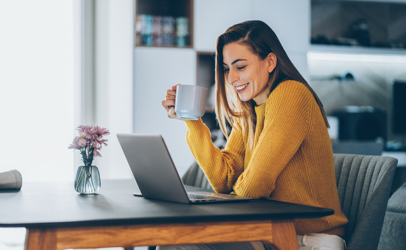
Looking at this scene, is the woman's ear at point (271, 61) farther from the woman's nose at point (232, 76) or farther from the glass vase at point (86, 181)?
the glass vase at point (86, 181)

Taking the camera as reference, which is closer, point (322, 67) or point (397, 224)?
point (397, 224)

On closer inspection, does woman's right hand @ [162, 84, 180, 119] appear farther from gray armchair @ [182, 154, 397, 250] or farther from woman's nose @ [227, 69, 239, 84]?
gray armchair @ [182, 154, 397, 250]

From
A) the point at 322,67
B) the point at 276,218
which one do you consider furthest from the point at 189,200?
the point at 322,67

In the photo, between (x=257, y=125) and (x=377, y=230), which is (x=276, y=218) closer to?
(x=377, y=230)

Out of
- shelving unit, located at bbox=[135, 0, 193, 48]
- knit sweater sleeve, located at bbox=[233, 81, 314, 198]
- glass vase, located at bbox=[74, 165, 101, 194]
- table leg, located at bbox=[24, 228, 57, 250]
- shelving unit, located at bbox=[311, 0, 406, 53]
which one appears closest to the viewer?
table leg, located at bbox=[24, 228, 57, 250]

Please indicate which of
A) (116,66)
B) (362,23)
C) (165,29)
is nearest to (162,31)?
(165,29)

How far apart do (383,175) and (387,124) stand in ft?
12.0

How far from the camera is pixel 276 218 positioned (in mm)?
964

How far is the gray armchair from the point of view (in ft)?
4.04

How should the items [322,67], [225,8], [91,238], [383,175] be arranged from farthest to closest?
[322,67], [225,8], [383,175], [91,238]

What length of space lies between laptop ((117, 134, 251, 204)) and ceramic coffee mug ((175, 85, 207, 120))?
177mm

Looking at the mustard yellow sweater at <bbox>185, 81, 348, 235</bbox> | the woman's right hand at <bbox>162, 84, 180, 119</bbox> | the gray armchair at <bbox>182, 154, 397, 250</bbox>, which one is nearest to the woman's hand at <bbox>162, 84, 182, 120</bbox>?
the woman's right hand at <bbox>162, 84, 180, 119</bbox>

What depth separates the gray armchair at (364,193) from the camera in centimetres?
123

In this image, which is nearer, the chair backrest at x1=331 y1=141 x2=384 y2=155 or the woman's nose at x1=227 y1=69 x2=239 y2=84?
the woman's nose at x1=227 y1=69 x2=239 y2=84
